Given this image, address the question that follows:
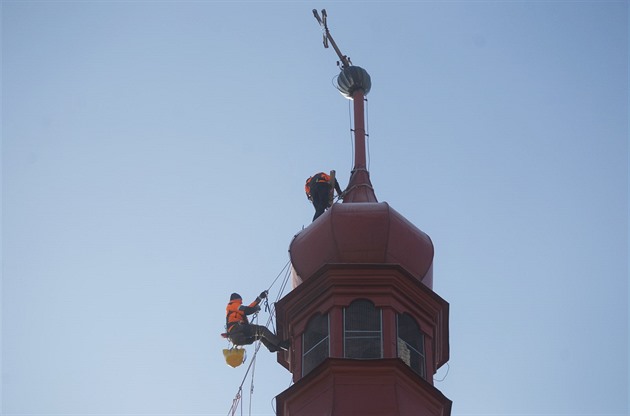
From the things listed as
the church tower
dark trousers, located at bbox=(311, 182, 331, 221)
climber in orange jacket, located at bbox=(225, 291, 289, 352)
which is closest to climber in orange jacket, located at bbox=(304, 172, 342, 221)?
dark trousers, located at bbox=(311, 182, 331, 221)

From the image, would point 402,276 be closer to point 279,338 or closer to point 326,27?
point 279,338

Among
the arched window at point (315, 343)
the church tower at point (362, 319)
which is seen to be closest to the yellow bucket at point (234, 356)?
the church tower at point (362, 319)

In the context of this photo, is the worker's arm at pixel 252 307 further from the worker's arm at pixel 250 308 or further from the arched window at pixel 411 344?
the arched window at pixel 411 344

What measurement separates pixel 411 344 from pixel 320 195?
164 inches

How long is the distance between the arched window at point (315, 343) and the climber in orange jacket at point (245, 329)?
0.74 m

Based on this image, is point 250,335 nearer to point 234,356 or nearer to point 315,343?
point 234,356

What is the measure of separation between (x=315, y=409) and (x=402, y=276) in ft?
10.8

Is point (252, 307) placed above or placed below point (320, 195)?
below

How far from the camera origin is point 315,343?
30.0m

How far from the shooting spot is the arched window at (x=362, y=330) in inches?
1152

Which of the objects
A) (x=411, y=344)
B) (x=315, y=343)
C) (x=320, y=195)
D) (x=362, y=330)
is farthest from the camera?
(x=320, y=195)

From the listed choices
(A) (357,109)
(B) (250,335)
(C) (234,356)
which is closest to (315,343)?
(B) (250,335)

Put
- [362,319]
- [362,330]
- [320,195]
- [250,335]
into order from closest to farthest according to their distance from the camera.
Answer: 1. [362,330]
2. [362,319]
3. [250,335]
4. [320,195]

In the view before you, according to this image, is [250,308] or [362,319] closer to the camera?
[362,319]
